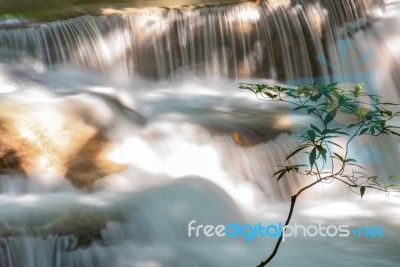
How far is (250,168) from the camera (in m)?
5.12

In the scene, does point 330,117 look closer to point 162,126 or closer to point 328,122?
point 328,122

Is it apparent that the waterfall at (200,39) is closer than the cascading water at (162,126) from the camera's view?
No

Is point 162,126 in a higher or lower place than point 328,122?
lower

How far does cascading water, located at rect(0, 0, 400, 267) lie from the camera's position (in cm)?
374

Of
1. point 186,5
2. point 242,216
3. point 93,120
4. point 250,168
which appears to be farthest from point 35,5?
point 242,216

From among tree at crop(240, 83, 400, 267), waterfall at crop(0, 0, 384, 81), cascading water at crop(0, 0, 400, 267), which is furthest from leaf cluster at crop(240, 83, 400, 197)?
waterfall at crop(0, 0, 384, 81)

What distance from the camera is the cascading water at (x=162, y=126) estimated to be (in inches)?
147

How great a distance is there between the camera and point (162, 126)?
18.4 feet

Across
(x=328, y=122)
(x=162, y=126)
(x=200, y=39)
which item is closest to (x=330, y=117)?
(x=328, y=122)

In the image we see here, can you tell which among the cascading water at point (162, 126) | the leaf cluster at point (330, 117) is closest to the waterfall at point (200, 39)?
the cascading water at point (162, 126)

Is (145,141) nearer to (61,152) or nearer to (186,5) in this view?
(61,152)

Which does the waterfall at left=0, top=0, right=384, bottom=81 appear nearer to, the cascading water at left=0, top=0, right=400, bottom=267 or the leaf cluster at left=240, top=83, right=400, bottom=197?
the cascading water at left=0, top=0, right=400, bottom=267

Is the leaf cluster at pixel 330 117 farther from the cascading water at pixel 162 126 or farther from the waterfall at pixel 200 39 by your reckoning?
the waterfall at pixel 200 39

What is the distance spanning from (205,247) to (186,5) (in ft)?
15.5
